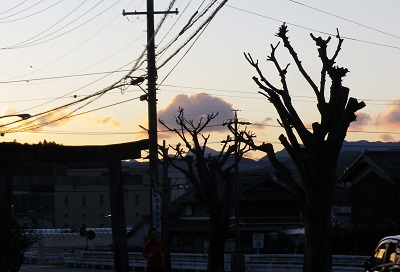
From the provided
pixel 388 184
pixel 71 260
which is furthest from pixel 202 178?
pixel 71 260

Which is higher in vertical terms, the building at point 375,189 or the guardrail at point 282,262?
the building at point 375,189

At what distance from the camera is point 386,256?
1656 cm

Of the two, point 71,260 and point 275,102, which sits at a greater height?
point 275,102

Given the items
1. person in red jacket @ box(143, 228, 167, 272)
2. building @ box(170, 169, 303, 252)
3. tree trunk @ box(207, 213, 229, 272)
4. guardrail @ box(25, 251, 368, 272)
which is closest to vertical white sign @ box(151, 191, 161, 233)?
tree trunk @ box(207, 213, 229, 272)

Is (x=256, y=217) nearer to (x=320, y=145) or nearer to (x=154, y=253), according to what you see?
(x=154, y=253)

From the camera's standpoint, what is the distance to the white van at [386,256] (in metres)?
15.8

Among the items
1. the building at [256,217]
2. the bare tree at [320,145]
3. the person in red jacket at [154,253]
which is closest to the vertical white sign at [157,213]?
the person in red jacket at [154,253]

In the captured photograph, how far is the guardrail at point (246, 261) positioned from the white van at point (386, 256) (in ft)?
55.3

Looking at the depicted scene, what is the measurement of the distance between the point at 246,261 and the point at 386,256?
2417 cm

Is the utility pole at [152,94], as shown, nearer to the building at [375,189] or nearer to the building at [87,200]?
the building at [375,189]

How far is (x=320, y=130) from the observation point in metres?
16.5

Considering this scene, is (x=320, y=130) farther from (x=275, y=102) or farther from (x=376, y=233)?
(x=376, y=233)

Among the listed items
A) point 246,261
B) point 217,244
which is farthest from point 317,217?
point 246,261

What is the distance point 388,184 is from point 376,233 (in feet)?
18.8
